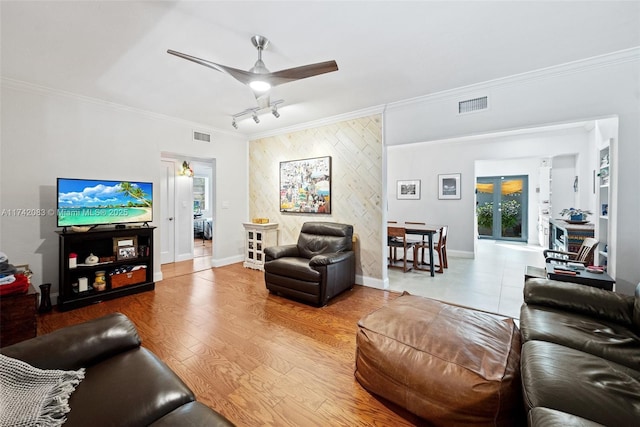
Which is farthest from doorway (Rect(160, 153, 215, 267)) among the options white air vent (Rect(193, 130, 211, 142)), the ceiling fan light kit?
the ceiling fan light kit

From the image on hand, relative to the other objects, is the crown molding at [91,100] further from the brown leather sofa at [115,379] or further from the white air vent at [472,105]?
the white air vent at [472,105]

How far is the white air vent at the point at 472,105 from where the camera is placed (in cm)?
311

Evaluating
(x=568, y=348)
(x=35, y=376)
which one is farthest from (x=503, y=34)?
(x=35, y=376)

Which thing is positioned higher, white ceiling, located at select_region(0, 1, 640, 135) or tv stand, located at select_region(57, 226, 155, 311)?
white ceiling, located at select_region(0, 1, 640, 135)

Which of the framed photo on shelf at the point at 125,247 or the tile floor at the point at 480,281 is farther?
the framed photo on shelf at the point at 125,247

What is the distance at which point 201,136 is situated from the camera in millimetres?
4824

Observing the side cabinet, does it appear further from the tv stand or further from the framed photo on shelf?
the framed photo on shelf

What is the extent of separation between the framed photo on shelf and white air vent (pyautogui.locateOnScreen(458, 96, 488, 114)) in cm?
479

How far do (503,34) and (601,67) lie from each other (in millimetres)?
1244

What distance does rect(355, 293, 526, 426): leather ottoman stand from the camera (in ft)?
4.42

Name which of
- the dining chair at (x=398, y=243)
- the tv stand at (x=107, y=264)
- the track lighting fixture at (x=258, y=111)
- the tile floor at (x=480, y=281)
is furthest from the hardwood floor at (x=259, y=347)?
the track lighting fixture at (x=258, y=111)

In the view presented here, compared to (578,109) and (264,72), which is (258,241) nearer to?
(264,72)

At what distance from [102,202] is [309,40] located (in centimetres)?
335

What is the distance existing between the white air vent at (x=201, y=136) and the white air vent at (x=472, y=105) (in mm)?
4223
